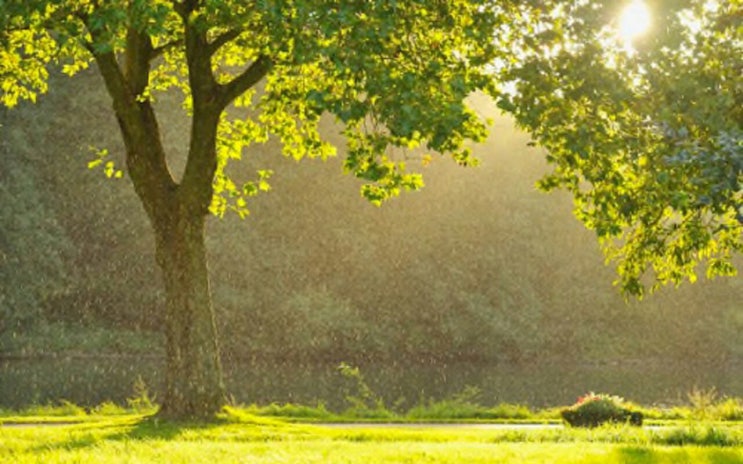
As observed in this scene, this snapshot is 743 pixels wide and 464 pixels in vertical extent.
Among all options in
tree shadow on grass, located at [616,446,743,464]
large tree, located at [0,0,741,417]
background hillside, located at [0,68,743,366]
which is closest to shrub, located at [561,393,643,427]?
large tree, located at [0,0,741,417]

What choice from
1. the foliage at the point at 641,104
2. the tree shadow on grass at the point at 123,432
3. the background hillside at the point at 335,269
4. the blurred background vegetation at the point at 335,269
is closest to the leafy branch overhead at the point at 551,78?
the foliage at the point at 641,104

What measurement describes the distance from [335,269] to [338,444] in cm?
4549

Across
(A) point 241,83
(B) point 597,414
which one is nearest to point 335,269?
(B) point 597,414

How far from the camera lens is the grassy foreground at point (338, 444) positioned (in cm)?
1302

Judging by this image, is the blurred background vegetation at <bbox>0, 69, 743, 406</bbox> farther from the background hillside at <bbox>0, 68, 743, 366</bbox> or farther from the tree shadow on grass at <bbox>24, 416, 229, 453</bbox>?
the tree shadow on grass at <bbox>24, 416, 229, 453</bbox>

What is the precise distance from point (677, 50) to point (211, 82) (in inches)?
356

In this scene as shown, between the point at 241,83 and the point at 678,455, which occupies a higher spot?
the point at 241,83

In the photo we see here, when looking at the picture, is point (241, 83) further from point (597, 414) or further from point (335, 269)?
point (335, 269)

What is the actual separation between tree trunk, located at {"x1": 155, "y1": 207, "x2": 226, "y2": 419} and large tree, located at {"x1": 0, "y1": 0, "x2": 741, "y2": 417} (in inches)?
1.0

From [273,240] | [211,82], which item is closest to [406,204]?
[273,240]

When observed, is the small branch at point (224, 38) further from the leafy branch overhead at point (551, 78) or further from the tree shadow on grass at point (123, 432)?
the tree shadow on grass at point (123, 432)

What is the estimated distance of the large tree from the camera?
14734mm

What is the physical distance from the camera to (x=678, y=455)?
14.2 m

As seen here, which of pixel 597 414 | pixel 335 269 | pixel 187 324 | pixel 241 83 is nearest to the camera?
pixel 187 324
